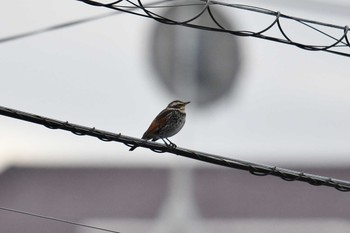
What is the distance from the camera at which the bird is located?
1300 centimetres

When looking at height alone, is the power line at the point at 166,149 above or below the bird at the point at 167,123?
below

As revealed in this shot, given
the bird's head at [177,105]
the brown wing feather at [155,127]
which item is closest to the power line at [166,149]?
the brown wing feather at [155,127]

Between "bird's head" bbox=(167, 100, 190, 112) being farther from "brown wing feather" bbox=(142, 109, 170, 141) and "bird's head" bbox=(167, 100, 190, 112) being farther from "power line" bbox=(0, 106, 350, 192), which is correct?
"power line" bbox=(0, 106, 350, 192)

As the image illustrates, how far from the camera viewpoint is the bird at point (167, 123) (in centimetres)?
1300

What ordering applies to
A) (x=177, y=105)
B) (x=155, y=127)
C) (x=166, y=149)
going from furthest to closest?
(x=177, y=105) < (x=155, y=127) < (x=166, y=149)

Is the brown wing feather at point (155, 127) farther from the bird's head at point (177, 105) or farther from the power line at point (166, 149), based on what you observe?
the power line at point (166, 149)

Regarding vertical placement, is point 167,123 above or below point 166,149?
above

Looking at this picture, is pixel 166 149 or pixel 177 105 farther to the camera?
pixel 177 105

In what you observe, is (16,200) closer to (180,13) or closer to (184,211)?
(184,211)

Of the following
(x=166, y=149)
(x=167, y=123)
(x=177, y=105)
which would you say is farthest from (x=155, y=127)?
(x=166, y=149)

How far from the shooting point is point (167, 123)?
13219 millimetres

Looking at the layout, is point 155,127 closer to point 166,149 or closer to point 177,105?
point 177,105

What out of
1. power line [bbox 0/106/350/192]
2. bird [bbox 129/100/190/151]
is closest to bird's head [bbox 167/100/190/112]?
bird [bbox 129/100/190/151]

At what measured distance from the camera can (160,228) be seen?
3203 cm
